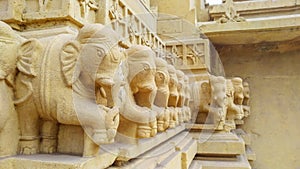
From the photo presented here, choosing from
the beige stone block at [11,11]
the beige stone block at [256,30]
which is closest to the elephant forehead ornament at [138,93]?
the beige stone block at [11,11]

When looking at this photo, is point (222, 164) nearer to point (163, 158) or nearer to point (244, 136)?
point (163, 158)

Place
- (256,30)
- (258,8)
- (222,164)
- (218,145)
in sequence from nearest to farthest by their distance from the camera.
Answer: (222,164) → (218,145) → (256,30) → (258,8)

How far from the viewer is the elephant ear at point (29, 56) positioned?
3.01 feet

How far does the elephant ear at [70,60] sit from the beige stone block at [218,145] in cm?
203

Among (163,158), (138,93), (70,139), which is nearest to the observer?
(70,139)

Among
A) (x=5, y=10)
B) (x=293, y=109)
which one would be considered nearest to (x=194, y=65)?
(x=293, y=109)

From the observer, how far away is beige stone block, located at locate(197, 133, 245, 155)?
2.65 meters

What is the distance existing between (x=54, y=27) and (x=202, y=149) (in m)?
1.86

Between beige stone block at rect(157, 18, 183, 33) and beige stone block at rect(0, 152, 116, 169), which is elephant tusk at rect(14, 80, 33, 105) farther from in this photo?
beige stone block at rect(157, 18, 183, 33)

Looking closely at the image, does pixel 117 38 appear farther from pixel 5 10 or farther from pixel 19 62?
pixel 5 10

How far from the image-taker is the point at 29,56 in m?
0.93

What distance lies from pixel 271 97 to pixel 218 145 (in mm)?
2321

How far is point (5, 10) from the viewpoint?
1.50 metres

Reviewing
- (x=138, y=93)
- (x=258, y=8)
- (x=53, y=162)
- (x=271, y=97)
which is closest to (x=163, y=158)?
(x=138, y=93)
